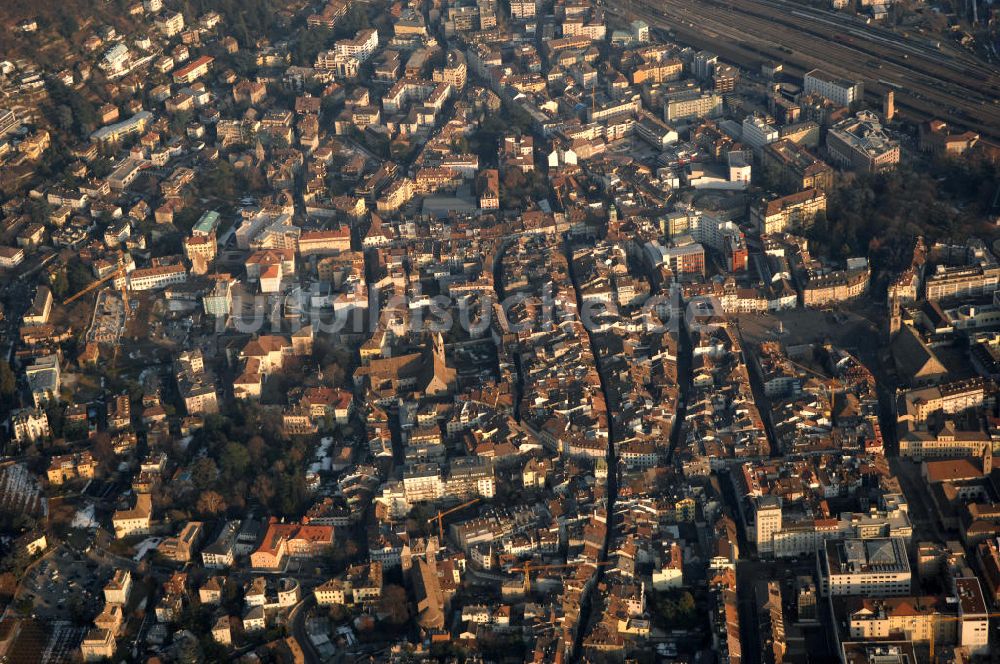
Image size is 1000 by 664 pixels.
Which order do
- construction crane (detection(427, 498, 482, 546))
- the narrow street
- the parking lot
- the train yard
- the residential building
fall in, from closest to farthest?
1. the narrow street
2. the parking lot
3. construction crane (detection(427, 498, 482, 546))
4. the residential building
5. the train yard

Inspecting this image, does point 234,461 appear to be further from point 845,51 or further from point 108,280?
point 845,51

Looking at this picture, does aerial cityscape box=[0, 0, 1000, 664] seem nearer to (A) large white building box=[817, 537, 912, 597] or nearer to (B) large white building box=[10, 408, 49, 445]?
(A) large white building box=[817, 537, 912, 597]

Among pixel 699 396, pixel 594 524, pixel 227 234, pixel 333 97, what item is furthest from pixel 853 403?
pixel 333 97

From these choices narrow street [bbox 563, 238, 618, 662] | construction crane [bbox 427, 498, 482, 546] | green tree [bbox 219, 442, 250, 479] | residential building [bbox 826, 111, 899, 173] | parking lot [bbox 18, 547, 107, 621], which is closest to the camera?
narrow street [bbox 563, 238, 618, 662]

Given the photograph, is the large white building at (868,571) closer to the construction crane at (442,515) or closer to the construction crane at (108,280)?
the construction crane at (442,515)

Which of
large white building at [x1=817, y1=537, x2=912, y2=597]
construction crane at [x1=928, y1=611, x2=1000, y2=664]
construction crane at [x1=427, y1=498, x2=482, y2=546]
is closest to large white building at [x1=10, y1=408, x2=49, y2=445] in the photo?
construction crane at [x1=427, y1=498, x2=482, y2=546]

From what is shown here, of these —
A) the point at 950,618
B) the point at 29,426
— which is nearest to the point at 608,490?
the point at 950,618
